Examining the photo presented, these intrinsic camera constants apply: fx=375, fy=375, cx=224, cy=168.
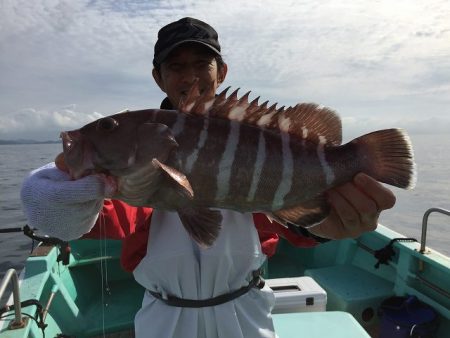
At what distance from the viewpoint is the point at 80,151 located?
6.47ft

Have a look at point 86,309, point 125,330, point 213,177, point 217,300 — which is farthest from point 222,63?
point 86,309

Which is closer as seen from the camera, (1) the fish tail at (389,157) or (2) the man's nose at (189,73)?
(1) the fish tail at (389,157)

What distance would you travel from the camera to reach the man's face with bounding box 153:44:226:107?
9.12 feet

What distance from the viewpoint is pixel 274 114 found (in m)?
2.15

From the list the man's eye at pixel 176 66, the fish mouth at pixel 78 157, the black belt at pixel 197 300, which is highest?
the man's eye at pixel 176 66

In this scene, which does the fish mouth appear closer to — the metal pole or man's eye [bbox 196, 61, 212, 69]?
man's eye [bbox 196, 61, 212, 69]

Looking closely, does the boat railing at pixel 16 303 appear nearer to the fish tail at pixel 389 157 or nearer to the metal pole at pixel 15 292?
the metal pole at pixel 15 292

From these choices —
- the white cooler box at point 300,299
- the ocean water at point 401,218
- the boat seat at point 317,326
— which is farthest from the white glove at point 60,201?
the ocean water at point 401,218

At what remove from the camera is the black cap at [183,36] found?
273 cm

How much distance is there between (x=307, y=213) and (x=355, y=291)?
3338 mm

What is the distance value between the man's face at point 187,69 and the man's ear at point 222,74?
0.57 feet

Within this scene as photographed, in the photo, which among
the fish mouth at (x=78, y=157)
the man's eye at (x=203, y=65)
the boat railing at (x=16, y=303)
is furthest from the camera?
the boat railing at (x=16, y=303)

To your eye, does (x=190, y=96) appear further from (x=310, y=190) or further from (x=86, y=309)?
(x=86, y=309)

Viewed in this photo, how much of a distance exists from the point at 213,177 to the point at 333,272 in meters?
4.26
